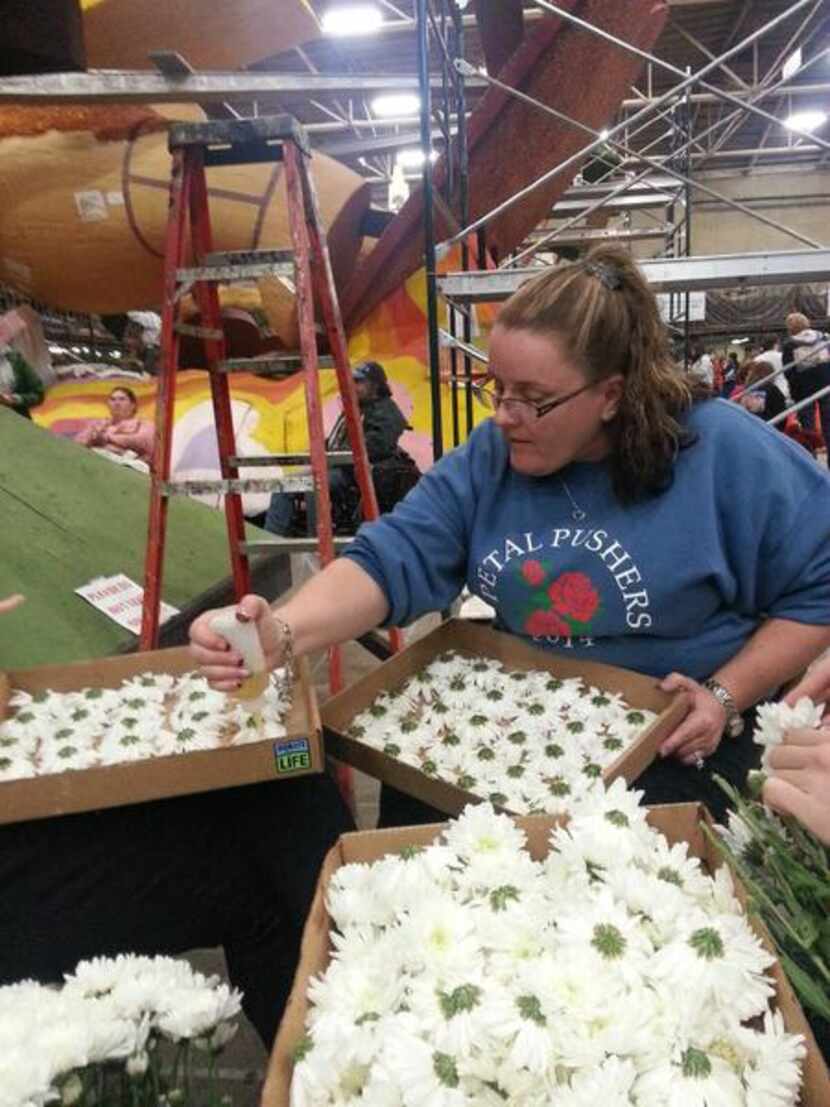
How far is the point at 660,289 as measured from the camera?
2.14 metres

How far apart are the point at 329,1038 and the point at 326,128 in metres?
9.03

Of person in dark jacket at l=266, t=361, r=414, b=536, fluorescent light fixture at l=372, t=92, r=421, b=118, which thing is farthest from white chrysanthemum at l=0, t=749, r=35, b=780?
fluorescent light fixture at l=372, t=92, r=421, b=118

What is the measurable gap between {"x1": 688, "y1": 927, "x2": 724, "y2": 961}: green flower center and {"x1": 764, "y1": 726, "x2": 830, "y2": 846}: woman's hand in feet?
0.50

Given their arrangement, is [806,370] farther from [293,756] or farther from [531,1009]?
[531,1009]

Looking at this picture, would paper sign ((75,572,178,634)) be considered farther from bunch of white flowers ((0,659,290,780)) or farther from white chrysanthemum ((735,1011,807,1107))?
white chrysanthemum ((735,1011,807,1107))

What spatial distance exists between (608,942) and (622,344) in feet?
3.43

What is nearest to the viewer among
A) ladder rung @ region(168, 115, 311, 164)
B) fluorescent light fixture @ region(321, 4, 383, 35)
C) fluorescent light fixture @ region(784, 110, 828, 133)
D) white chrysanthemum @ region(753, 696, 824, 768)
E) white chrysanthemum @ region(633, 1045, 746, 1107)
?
white chrysanthemum @ region(633, 1045, 746, 1107)

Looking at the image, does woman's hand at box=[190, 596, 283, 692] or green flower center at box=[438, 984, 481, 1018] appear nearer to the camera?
green flower center at box=[438, 984, 481, 1018]

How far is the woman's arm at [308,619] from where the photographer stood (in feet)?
4.05

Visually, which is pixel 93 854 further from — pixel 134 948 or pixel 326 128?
pixel 326 128

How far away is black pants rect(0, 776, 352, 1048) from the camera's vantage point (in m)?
1.17

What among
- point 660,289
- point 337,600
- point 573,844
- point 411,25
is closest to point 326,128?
point 411,25

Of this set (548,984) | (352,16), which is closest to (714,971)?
(548,984)

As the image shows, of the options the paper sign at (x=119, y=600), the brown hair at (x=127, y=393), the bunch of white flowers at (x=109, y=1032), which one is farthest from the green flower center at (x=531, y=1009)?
the brown hair at (x=127, y=393)
